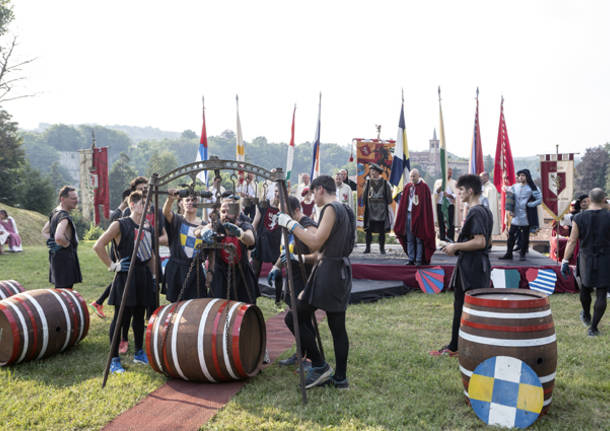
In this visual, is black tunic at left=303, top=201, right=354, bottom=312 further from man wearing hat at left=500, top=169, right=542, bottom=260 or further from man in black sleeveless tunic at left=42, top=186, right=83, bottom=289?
man wearing hat at left=500, top=169, right=542, bottom=260

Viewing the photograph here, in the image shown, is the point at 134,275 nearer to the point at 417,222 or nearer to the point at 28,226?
the point at 417,222

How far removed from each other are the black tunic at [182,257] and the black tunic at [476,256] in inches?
104

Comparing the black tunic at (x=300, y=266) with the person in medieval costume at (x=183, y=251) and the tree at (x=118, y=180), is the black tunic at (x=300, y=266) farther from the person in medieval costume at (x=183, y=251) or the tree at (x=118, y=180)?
the tree at (x=118, y=180)

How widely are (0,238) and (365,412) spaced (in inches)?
602

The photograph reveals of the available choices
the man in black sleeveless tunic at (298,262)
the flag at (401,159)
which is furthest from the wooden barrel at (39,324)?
the flag at (401,159)

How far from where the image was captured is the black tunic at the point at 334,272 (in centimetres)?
399

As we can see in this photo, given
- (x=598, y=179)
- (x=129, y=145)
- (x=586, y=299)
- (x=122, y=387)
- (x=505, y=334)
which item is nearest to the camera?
(x=505, y=334)

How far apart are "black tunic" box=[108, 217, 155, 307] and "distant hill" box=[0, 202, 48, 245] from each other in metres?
17.6

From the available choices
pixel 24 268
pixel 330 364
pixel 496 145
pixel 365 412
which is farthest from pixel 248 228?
pixel 24 268

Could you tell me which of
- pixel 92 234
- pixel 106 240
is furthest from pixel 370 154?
pixel 92 234

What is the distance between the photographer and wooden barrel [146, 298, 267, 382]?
403 centimetres

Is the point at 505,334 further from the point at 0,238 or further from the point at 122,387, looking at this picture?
the point at 0,238

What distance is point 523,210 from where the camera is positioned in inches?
369

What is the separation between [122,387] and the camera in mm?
4246
